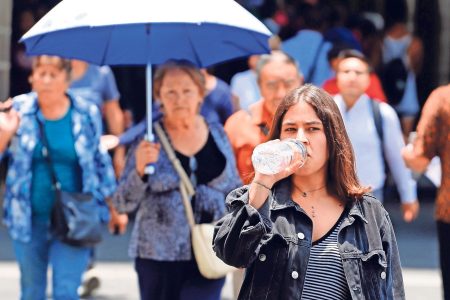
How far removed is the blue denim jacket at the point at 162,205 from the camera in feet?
20.7

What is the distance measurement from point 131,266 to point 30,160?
3515 mm

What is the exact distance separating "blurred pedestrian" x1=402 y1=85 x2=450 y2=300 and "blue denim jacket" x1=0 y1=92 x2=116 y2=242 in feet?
5.71

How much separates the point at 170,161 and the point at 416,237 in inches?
229

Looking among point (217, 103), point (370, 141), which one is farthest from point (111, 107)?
point (370, 141)

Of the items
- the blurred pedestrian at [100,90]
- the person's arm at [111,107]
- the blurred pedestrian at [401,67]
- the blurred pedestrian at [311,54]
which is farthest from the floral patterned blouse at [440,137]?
the blurred pedestrian at [401,67]

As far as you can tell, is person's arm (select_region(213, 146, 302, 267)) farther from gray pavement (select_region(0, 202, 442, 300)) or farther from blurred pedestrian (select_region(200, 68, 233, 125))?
gray pavement (select_region(0, 202, 442, 300))

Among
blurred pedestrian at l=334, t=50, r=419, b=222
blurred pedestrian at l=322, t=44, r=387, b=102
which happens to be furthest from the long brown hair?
blurred pedestrian at l=322, t=44, r=387, b=102

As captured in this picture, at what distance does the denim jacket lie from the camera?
4.02 meters

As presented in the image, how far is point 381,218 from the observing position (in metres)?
4.21

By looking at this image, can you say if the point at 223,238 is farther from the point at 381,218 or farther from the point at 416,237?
the point at 416,237

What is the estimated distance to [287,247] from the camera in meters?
4.04

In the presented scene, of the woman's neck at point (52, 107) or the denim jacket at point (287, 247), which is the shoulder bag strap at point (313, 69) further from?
the denim jacket at point (287, 247)

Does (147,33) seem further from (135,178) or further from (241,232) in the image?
(241,232)

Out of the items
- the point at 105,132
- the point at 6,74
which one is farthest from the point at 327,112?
the point at 6,74
